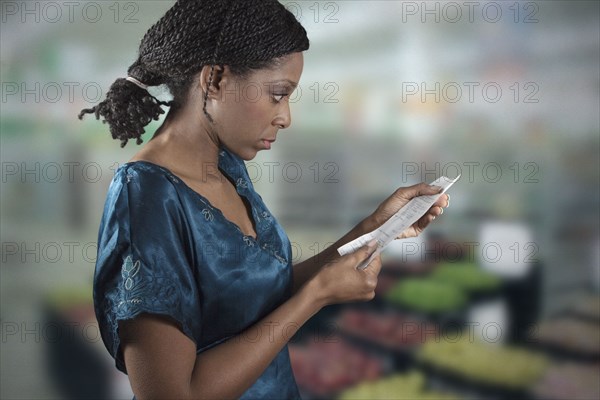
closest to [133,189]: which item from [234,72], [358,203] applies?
[234,72]

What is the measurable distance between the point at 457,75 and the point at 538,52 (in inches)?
10.2

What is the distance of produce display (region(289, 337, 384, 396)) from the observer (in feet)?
7.78

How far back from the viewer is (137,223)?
3.04 ft

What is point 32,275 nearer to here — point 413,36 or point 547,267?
point 413,36

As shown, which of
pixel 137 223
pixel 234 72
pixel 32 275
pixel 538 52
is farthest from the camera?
pixel 32 275

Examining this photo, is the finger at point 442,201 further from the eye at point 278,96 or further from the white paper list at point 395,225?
the eye at point 278,96

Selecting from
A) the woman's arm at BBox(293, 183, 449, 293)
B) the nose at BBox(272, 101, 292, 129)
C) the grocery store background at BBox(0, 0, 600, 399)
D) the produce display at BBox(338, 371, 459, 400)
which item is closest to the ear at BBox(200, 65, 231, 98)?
the nose at BBox(272, 101, 292, 129)

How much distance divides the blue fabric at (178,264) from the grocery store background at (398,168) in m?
1.20

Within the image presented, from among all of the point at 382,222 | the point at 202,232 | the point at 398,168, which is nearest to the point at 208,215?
the point at 202,232

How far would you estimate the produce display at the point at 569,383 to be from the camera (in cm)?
215

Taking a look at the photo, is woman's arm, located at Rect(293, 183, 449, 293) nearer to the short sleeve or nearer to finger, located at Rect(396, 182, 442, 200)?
finger, located at Rect(396, 182, 442, 200)

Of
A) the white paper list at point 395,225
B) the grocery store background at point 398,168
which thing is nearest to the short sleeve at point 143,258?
the white paper list at point 395,225

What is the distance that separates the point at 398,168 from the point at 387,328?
57 cm

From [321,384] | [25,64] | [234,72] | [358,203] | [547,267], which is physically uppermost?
[25,64]
